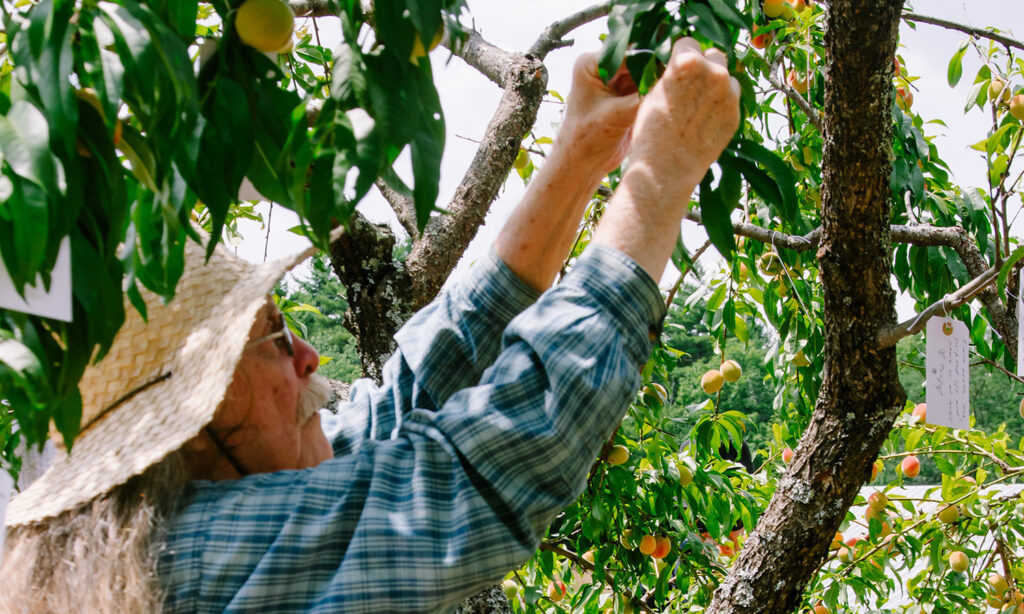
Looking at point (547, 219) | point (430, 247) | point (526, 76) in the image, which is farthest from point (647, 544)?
point (547, 219)

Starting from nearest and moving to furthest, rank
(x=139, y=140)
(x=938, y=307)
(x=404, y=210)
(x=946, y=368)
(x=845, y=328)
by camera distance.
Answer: (x=139, y=140)
(x=938, y=307)
(x=845, y=328)
(x=946, y=368)
(x=404, y=210)

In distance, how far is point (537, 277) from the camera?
1260mm

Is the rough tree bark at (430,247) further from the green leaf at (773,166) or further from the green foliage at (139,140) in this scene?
the green foliage at (139,140)

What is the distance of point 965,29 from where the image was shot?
6.93ft

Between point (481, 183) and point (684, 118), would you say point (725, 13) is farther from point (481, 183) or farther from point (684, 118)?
point (481, 183)

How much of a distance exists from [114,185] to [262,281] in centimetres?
33

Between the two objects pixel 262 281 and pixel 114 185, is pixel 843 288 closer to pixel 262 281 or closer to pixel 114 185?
pixel 262 281

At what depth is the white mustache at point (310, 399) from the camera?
3.88 feet

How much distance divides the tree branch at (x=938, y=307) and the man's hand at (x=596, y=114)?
707 millimetres

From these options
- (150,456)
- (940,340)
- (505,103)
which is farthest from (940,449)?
(150,456)

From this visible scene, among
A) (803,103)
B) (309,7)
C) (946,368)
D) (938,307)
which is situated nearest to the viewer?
(938,307)

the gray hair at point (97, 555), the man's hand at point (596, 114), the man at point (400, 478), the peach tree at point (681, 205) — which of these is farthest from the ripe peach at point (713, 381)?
the gray hair at point (97, 555)

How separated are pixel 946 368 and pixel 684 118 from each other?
127cm

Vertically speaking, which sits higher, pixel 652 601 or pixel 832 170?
pixel 832 170
